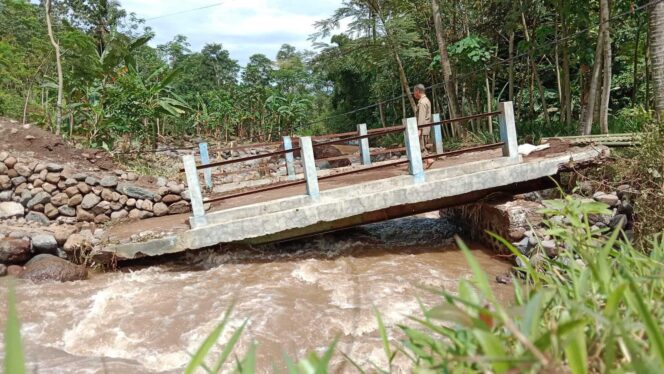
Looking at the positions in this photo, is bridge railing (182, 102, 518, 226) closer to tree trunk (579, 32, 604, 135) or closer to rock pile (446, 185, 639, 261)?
rock pile (446, 185, 639, 261)

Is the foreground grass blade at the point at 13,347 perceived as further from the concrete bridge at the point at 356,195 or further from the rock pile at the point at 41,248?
the rock pile at the point at 41,248

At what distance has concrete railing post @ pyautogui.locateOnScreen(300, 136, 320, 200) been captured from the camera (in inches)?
224

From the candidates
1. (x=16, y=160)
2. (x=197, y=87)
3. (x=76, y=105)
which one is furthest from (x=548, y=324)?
(x=197, y=87)

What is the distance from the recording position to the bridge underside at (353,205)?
571 cm

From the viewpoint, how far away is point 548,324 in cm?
115

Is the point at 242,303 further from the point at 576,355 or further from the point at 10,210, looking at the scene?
the point at 576,355

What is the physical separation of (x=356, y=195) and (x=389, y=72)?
47.5 ft

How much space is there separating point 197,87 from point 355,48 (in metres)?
16.9

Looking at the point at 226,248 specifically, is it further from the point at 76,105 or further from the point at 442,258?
the point at 76,105

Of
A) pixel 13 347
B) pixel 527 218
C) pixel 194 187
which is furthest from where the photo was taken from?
pixel 527 218

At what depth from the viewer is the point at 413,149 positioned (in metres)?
6.01

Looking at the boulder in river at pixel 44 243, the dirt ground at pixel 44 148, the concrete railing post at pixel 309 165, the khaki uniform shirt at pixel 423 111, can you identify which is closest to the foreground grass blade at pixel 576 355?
the concrete railing post at pixel 309 165

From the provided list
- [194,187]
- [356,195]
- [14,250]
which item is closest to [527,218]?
[356,195]

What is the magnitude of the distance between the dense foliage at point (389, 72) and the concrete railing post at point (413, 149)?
2685 mm
